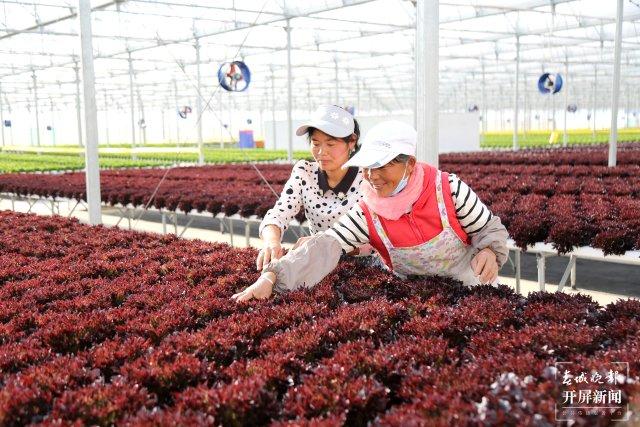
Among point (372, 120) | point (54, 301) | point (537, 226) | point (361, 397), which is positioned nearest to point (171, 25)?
point (372, 120)

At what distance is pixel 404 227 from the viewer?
10.3 ft

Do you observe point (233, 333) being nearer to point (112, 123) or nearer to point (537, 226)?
point (537, 226)

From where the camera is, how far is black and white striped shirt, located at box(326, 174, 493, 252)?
10.2ft

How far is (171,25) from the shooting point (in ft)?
72.5

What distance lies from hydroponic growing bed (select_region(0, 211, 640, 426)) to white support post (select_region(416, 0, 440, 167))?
6.85 ft

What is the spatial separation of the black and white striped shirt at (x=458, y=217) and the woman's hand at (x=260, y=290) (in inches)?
15.0

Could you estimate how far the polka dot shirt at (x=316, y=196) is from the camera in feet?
12.6

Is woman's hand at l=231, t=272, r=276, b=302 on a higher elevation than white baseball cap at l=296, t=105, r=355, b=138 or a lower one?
lower

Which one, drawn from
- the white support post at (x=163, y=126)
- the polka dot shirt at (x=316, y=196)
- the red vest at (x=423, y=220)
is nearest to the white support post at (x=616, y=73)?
the polka dot shirt at (x=316, y=196)

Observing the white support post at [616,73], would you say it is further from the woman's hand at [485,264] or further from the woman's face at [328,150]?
the woman's hand at [485,264]

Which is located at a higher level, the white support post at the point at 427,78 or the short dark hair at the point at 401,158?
the white support post at the point at 427,78

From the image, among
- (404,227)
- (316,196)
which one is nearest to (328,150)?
(316,196)

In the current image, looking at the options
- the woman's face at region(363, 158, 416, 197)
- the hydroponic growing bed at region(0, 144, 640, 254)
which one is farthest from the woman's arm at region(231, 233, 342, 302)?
the hydroponic growing bed at region(0, 144, 640, 254)

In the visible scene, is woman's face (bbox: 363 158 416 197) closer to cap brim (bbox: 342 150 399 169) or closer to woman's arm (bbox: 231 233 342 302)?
cap brim (bbox: 342 150 399 169)
